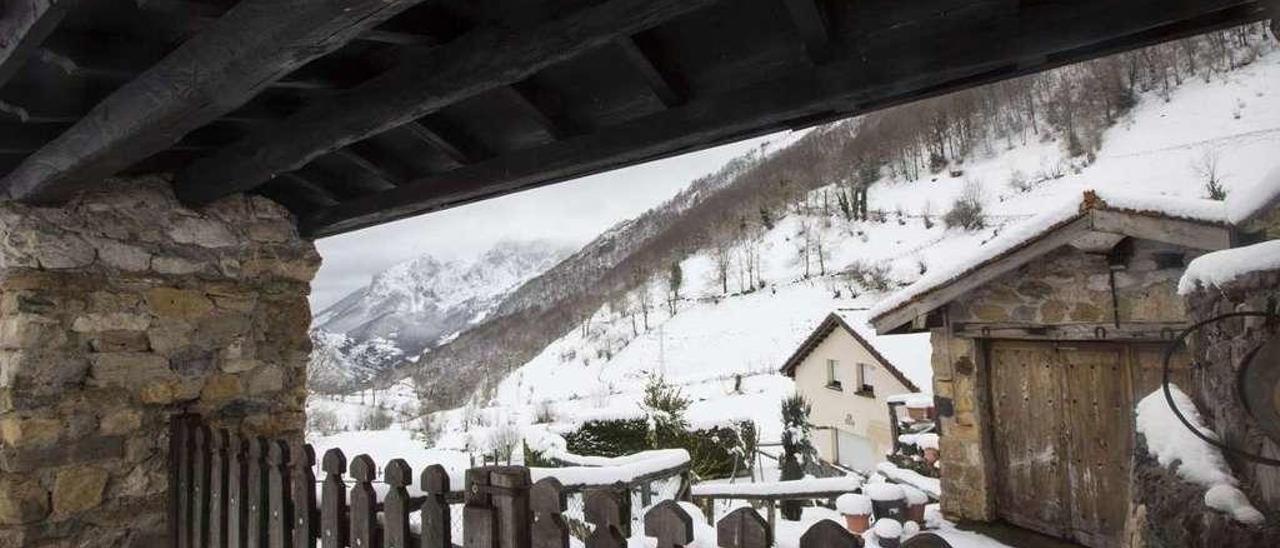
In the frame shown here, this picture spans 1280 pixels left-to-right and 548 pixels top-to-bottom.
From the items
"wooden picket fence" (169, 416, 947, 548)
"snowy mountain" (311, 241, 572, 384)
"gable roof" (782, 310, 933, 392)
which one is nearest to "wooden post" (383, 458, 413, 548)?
"wooden picket fence" (169, 416, 947, 548)

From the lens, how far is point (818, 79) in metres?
1.61

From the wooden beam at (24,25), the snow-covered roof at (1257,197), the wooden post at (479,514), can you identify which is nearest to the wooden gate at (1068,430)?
the snow-covered roof at (1257,197)

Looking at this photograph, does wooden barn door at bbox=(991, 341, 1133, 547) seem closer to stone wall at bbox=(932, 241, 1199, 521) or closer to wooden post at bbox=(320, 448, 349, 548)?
stone wall at bbox=(932, 241, 1199, 521)

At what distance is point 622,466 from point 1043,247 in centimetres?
399

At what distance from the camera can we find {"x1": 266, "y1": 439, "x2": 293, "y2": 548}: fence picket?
1833mm

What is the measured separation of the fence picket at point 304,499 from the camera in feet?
5.83

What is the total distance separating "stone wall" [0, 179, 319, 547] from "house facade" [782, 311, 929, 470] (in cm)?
1157

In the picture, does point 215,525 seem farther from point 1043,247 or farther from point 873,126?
point 873,126

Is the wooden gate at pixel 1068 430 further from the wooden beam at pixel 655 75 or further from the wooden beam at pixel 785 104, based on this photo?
the wooden beam at pixel 655 75

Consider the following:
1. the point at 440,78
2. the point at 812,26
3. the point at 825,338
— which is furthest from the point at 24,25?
the point at 825,338

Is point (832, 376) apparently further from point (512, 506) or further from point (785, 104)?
point (512, 506)

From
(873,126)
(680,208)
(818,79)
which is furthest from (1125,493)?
(680,208)

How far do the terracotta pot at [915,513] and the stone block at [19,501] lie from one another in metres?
5.88

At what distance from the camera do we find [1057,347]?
17.4ft
